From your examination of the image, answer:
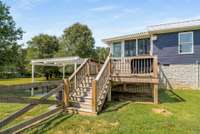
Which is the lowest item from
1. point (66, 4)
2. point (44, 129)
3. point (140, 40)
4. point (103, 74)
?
point (44, 129)

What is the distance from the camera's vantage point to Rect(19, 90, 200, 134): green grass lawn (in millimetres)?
A: 5586

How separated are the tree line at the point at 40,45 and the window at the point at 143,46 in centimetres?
697

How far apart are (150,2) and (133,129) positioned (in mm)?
10170

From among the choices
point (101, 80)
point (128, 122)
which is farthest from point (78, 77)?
point (128, 122)

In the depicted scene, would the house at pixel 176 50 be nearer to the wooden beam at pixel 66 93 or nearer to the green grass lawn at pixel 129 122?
the green grass lawn at pixel 129 122

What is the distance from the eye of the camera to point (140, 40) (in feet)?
48.5

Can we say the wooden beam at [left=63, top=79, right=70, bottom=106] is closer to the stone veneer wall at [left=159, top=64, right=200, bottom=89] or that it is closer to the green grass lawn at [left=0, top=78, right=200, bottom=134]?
the green grass lawn at [left=0, top=78, right=200, bottom=134]

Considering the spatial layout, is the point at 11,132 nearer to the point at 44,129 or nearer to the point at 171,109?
the point at 44,129

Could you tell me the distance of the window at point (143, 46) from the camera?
14.5 m

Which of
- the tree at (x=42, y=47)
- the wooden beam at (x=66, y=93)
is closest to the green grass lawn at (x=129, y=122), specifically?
the wooden beam at (x=66, y=93)

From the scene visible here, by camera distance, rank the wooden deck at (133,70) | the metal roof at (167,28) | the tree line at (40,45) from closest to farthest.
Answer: the wooden deck at (133,70), the metal roof at (167,28), the tree line at (40,45)

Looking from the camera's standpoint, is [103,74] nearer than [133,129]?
No

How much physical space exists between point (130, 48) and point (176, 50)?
3355 millimetres

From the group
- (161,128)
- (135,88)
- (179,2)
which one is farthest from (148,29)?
(161,128)
